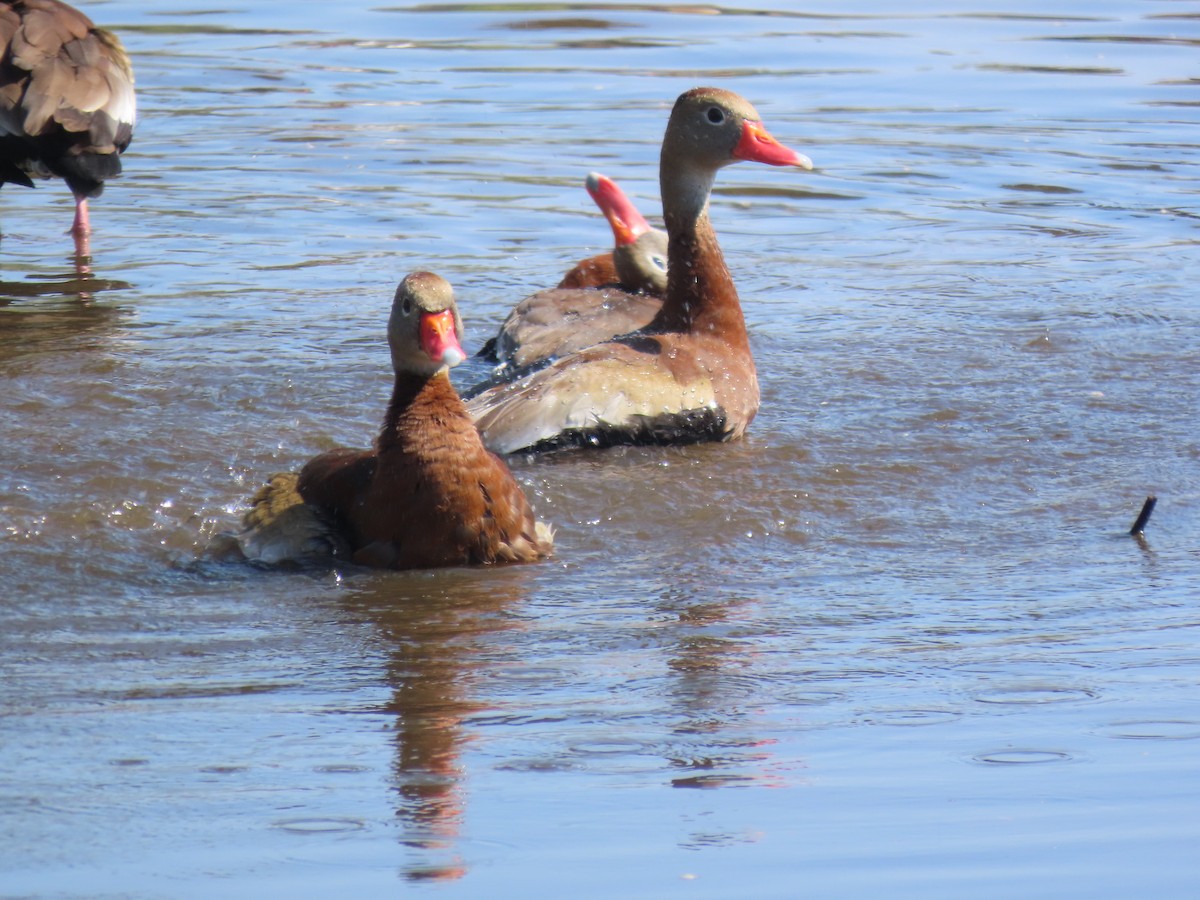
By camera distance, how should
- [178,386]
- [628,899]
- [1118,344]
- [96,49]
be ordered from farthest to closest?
1. [96,49]
2. [1118,344]
3. [178,386]
4. [628,899]

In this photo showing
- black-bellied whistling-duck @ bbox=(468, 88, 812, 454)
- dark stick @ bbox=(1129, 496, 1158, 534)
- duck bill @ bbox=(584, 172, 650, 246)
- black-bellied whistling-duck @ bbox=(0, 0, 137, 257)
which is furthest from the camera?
black-bellied whistling-duck @ bbox=(0, 0, 137, 257)

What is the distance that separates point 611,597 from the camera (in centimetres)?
571

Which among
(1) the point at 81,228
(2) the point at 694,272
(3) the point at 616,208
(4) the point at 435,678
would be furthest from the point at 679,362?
(1) the point at 81,228

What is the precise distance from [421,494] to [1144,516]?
2.22 metres

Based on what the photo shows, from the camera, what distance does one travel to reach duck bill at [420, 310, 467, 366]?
5.86 meters

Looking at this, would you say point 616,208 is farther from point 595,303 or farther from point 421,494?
point 421,494

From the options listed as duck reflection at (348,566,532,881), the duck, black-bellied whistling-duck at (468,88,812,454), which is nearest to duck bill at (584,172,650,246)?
the duck

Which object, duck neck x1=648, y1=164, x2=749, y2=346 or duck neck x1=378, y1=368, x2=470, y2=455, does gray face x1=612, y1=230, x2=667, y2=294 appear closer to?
duck neck x1=648, y1=164, x2=749, y2=346

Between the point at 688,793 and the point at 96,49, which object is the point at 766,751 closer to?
the point at 688,793

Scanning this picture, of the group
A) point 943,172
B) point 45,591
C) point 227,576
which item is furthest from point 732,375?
point 943,172

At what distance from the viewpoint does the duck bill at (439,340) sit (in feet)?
19.2

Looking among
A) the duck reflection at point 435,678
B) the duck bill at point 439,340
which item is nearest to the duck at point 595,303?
the duck bill at point 439,340

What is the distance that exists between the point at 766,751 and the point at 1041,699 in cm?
76

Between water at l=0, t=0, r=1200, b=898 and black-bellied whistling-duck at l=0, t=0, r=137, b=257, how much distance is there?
0.47 meters
